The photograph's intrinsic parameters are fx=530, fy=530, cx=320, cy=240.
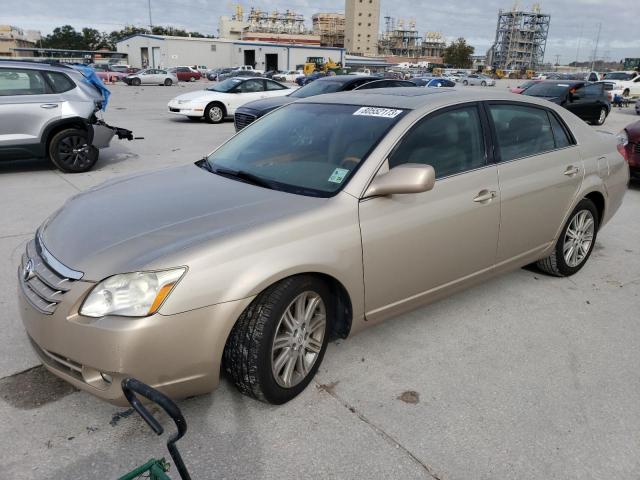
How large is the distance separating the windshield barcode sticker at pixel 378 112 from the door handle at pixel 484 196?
2.49 ft

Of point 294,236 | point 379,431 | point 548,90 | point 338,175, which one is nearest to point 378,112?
point 338,175

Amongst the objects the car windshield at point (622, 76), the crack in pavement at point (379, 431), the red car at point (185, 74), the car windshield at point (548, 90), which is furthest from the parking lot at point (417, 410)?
the red car at point (185, 74)

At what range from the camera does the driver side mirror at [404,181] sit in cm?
284

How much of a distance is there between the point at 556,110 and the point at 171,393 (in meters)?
3.70

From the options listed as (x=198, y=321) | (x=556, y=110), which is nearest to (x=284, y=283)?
(x=198, y=321)

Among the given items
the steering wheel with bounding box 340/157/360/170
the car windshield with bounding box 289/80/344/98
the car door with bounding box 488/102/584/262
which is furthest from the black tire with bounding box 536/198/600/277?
the car windshield with bounding box 289/80/344/98

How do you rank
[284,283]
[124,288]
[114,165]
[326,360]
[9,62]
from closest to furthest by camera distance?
[124,288], [284,283], [326,360], [9,62], [114,165]

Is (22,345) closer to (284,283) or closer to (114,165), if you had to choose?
(284,283)

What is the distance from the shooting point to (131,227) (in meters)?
2.68

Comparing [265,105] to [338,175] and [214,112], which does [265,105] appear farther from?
[338,175]

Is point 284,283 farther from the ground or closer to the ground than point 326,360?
farther from the ground

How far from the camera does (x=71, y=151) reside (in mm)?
8453

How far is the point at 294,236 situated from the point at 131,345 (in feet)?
2.98

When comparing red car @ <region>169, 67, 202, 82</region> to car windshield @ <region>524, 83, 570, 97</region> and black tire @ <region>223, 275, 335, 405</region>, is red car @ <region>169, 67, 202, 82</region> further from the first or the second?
black tire @ <region>223, 275, 335, 405</region>
